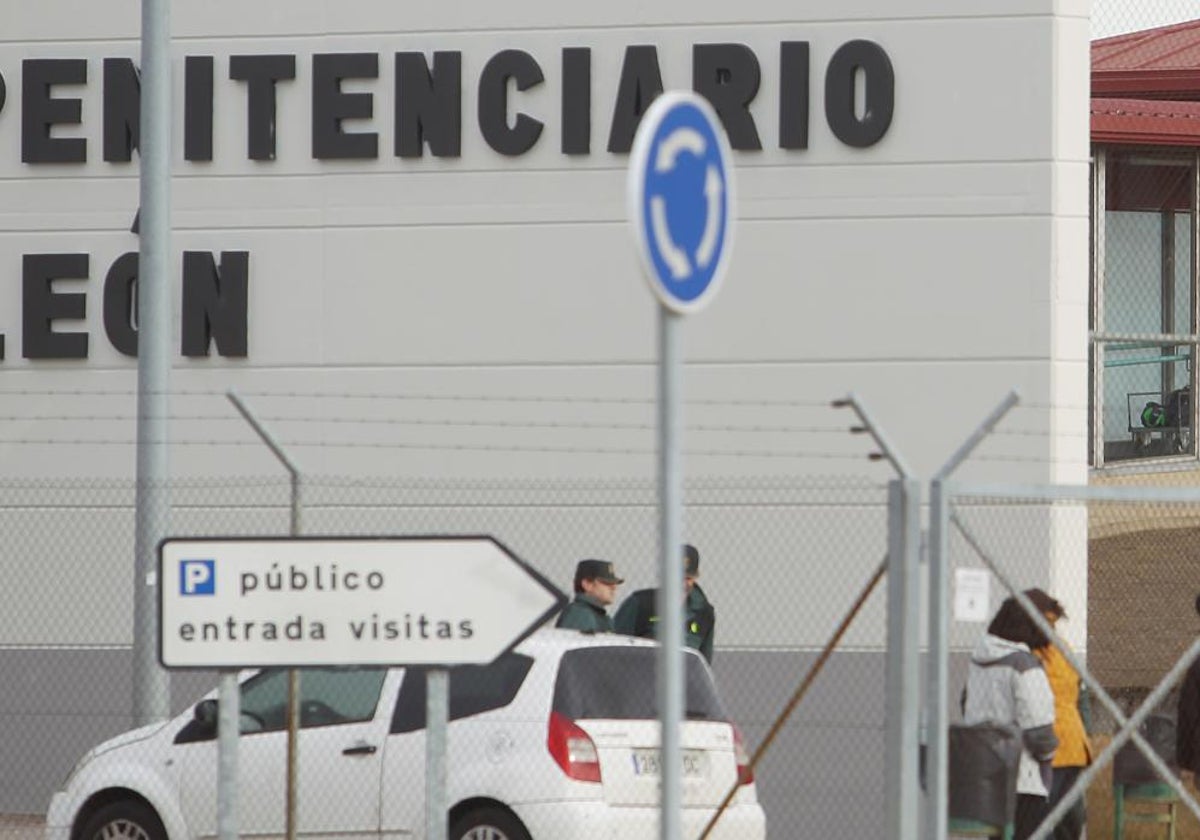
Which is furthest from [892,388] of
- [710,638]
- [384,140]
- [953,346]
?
[384,140]

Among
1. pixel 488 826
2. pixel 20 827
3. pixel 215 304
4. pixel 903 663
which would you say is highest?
pixel 215 304

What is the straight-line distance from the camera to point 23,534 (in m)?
16.6

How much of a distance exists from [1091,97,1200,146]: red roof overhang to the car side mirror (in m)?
10.4

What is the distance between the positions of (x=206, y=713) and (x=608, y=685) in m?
2.00

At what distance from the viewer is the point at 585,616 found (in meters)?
13.6

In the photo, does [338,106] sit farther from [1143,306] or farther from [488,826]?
[1143,306]

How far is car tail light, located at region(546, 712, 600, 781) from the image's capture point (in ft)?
36.5

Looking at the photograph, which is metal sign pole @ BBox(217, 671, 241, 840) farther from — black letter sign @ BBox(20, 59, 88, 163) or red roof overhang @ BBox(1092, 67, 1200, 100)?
red roof overhang @ BBox(1092, 67, 1200, 100)

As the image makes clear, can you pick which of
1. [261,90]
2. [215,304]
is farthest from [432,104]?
[215,304]

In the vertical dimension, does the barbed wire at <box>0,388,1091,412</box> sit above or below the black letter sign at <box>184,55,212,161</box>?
below

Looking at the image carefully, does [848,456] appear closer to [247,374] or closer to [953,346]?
[953,346]

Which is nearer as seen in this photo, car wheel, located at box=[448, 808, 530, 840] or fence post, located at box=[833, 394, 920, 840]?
fence post, located at box=[833, 394, 920, 840]

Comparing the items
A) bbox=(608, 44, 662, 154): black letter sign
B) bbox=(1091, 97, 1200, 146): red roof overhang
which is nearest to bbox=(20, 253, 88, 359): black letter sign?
bbox=(608, 44, 662, 154): black letter sign

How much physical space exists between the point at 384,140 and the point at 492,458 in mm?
2256
